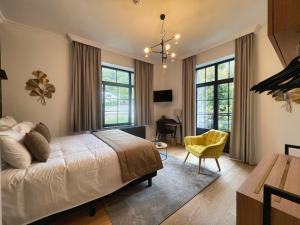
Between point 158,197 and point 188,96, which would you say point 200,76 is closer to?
point 188,96

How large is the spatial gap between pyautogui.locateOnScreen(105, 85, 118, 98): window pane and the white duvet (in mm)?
2591

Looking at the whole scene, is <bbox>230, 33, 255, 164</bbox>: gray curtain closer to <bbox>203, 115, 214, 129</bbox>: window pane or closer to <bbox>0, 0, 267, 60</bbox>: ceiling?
<bbox>0, 0, 267, 60</bbox>: ceiling

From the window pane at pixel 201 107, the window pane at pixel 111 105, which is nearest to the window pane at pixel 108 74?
the window pane at pixel 111 105

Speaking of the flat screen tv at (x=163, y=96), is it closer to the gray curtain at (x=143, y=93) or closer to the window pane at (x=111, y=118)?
the gray curtain at (x=143, y=93)

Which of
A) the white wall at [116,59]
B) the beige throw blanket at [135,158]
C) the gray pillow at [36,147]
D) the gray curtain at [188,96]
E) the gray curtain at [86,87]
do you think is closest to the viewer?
the gray pillow at [36,147]

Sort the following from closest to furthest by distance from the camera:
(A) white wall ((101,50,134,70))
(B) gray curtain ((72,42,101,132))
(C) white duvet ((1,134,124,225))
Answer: (C) white duvet ((1,134,124,225)) < (B) gray curtain ((72,42,101,132)) < (A) white wall ((101,50,134,70))

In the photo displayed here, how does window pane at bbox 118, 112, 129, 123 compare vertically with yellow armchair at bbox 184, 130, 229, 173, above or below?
above

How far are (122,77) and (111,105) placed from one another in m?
0.98

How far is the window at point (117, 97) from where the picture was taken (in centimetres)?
434

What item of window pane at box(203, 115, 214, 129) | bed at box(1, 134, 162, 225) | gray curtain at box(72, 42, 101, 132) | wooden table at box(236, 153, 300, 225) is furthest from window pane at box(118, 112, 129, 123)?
wooden table at box(236, 153, 300, 225)

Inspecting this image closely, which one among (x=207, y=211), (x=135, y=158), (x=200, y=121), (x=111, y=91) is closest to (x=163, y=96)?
(x=200, y=121)

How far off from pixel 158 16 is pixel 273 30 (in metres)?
2.59

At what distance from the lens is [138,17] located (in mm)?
2703

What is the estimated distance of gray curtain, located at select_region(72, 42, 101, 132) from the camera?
11.4 ft
